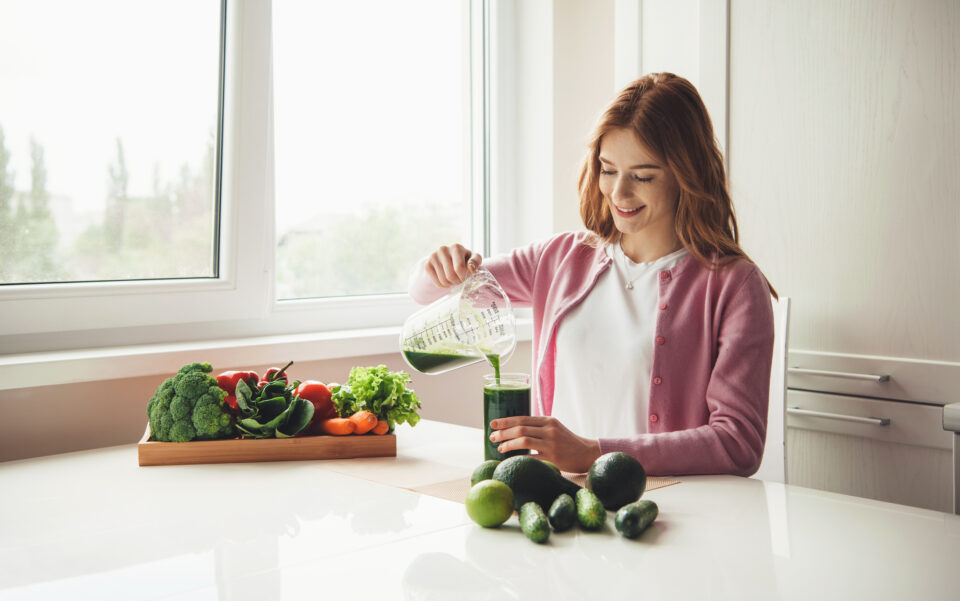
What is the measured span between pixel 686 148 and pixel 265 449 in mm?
995

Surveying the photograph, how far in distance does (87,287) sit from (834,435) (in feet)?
6.14

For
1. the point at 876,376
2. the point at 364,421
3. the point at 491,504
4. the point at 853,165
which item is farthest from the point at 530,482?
the point at 853,165

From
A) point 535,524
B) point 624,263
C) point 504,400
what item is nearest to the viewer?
point 535,524

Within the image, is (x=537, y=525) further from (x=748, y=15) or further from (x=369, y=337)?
(x=748, y=15)

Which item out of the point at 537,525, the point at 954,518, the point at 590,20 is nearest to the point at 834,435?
the point at 954,518

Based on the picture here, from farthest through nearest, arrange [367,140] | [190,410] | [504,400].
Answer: [367,140]
[190,410]
[504,400]

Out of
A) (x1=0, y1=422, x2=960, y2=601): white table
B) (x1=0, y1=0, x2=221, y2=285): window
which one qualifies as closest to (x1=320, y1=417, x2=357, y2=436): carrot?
(x1=0, y1=422, x2=960, y2=601): white table

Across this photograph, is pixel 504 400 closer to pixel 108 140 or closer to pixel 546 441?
pixel 546 441

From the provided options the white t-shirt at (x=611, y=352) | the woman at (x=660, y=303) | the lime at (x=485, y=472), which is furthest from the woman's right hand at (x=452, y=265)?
the lime at (x=485, y=472)

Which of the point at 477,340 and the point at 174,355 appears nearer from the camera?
the point at 477,340

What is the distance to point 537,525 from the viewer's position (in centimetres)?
106

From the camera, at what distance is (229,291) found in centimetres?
226

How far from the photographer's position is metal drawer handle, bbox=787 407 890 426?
2047 millimetres

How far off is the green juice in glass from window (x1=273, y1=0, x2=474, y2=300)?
123cm
